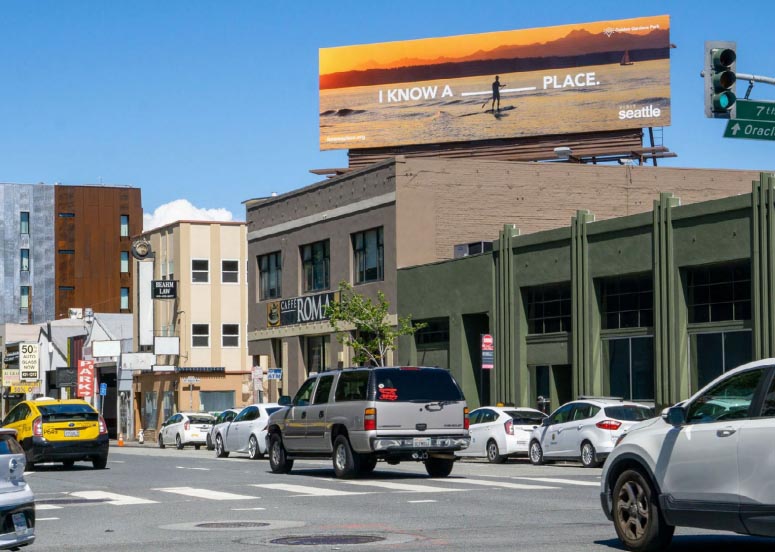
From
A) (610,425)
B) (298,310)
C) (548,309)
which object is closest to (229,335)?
(298,310)

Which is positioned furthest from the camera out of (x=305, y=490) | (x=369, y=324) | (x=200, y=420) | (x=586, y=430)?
(x=200, y=420)

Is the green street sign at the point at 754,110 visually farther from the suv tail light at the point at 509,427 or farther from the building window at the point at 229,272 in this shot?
the building window at the point at 229,272

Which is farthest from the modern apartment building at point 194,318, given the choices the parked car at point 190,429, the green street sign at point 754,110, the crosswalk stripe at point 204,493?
the green street sign at point 754,110

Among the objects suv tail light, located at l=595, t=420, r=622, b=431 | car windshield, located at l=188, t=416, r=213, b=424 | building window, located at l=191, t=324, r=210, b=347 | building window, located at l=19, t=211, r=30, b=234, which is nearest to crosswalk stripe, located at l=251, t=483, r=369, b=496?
suv tail light, located at l=595, t=420, r=622, b=431

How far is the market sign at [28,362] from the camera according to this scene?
9044cm

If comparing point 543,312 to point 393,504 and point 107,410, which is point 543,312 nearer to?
point 393,504

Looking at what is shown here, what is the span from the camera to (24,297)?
112000 mm

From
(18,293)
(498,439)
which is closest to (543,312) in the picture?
(498,439)

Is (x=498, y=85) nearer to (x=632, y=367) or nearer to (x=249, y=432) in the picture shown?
(x=632, y=367)

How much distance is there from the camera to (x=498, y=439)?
3300cm

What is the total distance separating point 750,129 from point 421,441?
25.5ft

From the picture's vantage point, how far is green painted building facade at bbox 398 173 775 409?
1345 inches

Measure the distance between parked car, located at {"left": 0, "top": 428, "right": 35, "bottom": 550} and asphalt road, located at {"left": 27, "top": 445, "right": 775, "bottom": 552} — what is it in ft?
8.18

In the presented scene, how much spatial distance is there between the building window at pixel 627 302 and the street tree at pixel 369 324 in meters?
8.91
